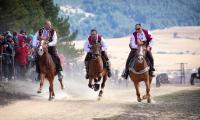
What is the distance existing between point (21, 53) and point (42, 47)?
6.56 metres

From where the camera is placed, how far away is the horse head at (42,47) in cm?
2255

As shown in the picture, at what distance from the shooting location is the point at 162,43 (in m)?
169

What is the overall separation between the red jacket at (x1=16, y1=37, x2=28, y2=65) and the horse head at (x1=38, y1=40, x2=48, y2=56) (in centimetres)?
615

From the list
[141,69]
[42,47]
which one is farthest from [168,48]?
[42,47]

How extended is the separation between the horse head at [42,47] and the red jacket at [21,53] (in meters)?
→ 6.15

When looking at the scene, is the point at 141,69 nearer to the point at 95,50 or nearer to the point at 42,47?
the point at 95,50

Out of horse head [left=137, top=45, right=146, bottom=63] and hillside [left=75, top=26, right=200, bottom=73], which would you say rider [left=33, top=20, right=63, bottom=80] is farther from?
hillside [left=75, top=26, right=200, bottom=73]

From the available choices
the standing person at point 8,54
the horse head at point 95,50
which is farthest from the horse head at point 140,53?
the standing person at point 8,54

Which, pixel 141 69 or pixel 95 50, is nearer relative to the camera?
pixel 141 69

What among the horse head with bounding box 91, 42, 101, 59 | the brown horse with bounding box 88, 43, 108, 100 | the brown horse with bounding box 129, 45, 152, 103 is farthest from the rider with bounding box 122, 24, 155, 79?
the horse head with bounding box 91, 42, 101, 59

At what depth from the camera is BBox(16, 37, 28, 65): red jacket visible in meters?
28.8

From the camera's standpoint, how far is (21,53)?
28938 mm

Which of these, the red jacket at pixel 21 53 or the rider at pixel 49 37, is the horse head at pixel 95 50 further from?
the red jacket at pixel 21 53

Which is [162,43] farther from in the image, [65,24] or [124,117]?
[124,117]
